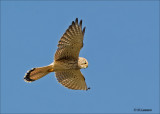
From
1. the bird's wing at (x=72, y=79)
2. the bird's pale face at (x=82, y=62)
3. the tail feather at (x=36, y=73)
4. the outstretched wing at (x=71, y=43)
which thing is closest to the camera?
the outstretched wing at (x=71, y=43)

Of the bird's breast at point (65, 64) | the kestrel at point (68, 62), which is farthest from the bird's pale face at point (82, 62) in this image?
the bird's breast at point (65, 64)

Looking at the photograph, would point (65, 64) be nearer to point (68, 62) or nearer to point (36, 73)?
point (68, 62)

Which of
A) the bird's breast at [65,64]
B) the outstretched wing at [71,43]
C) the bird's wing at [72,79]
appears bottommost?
the bird's wing at [72,79]

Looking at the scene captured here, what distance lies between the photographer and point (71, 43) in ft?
46.6

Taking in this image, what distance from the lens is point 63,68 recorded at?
14570 mm

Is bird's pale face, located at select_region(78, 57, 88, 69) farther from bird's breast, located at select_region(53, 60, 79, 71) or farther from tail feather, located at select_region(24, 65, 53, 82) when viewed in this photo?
tail feather, located at select_region(24, 65, 53, 82)

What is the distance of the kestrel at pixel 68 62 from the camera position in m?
14.0

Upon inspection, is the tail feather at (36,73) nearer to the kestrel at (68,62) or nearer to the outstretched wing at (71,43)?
the kestrel at (68,62)

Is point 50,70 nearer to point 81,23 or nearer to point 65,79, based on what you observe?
point 65,79

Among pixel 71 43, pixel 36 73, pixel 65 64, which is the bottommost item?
pixel 36 73

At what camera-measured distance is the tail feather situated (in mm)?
14368

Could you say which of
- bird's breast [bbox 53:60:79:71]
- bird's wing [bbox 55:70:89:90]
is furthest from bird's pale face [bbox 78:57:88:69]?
bird's wing [bbox 55:70:89:90]

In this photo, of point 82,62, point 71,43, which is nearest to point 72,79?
point 82,62

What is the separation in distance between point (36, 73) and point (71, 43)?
1.52 meters
